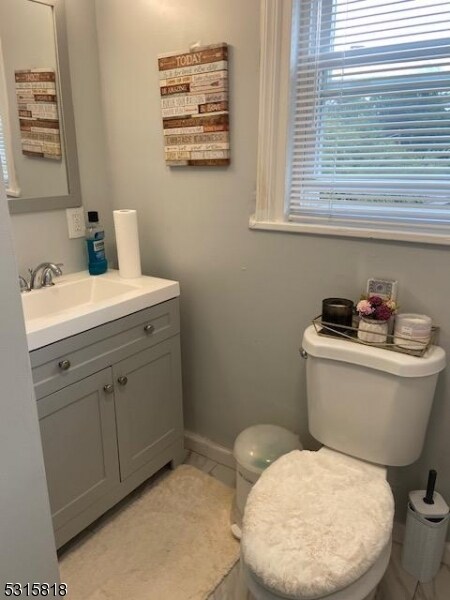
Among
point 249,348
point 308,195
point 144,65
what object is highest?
point 144,65

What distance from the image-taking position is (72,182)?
186cm

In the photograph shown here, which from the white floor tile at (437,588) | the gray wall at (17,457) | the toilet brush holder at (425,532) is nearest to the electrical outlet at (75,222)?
the gray wall at (17,457)

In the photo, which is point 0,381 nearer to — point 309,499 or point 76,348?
point 76,348

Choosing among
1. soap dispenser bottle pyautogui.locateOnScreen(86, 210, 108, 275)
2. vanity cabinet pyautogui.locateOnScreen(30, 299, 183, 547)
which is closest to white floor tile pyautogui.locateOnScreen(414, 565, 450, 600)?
vanity cabinet pyautogui.locateOnScreen(30, 299, 183, 547)

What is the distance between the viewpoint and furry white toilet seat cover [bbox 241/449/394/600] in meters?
1.00

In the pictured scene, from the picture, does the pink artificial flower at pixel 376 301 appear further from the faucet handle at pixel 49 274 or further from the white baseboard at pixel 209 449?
the faucet handle at pixel 49 274

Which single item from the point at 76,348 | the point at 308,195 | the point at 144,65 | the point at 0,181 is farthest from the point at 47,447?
the point at 144,65

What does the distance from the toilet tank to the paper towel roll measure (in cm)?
79

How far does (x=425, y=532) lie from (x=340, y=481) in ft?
1.41

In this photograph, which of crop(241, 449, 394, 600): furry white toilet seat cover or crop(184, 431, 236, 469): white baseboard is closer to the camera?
crop(241, 449, 394, 600): furry white toilet seat cover

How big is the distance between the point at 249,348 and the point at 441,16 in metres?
1.24

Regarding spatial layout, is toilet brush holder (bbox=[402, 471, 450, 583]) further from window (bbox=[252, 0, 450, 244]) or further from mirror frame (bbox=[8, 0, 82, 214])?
mirror frame (bbox=[8, 0, 82, 214])

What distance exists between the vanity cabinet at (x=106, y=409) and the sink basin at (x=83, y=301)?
1.4 inches

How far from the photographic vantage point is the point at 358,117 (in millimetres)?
1411
